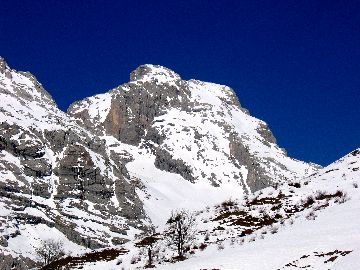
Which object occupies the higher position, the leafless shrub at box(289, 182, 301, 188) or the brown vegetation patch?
the leafless shrub at box(289, 182, 301, 188)

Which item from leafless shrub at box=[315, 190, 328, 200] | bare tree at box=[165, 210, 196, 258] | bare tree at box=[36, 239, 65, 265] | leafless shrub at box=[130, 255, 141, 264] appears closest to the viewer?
bare tree at box=[165, 210, 196, 258]

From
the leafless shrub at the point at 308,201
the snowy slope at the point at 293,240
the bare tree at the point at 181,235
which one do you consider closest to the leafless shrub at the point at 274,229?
the snowy slope at the point at 293,240

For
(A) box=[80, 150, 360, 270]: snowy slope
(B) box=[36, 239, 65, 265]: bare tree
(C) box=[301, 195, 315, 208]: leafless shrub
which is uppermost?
(B) box=[36, 239, 65, 265]: bare tree

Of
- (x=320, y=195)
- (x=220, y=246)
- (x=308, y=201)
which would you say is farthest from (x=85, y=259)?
(x=320, y=195)

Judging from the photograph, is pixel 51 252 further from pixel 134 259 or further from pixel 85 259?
pixel 134 259

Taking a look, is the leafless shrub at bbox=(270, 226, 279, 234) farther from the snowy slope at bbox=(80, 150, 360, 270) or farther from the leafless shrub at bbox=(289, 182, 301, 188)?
the leafless shrub at bbox=(289, 182, 301, 188)

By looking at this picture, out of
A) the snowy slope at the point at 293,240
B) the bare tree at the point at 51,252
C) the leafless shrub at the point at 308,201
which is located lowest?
the snowy slope at the point at 293,240

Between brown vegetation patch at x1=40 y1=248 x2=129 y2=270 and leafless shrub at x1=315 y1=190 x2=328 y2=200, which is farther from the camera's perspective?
leafless shrub at x1=315 y1=190 x2=328 y2=200

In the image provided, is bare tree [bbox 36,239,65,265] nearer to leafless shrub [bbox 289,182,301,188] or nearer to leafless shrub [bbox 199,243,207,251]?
leafless shrub [bbox 199,243,207,251]

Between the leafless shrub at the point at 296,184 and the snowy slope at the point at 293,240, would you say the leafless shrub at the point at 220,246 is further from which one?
the leafless shrub at the point at 296,184

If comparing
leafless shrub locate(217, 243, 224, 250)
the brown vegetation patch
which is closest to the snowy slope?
leafless shrub locate(217, 243, 224, 250)

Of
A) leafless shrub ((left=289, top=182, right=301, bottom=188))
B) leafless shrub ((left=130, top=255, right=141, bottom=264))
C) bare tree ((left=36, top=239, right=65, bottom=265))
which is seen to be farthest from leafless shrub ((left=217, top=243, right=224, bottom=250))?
bare tree ((left=36, top=239, right=65, bottom=265))

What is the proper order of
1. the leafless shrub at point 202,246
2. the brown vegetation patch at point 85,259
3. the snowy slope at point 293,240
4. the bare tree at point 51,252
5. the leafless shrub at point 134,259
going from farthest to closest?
the bare tree at point 51,252 → the brown vegetation patch at point 85,259 → the leafless shrub at point 134,259 → the leafless shrub at point 202,246 → the snowy slope at point 293,240

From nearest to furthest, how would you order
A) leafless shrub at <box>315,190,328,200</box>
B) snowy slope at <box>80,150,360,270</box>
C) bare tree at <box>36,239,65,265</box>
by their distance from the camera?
snowy slope at <box>80,150,360,270</box>
leafless shrub at <box>315,190,328,200</box>
bare tree at <box>36,239,65,265</box>
